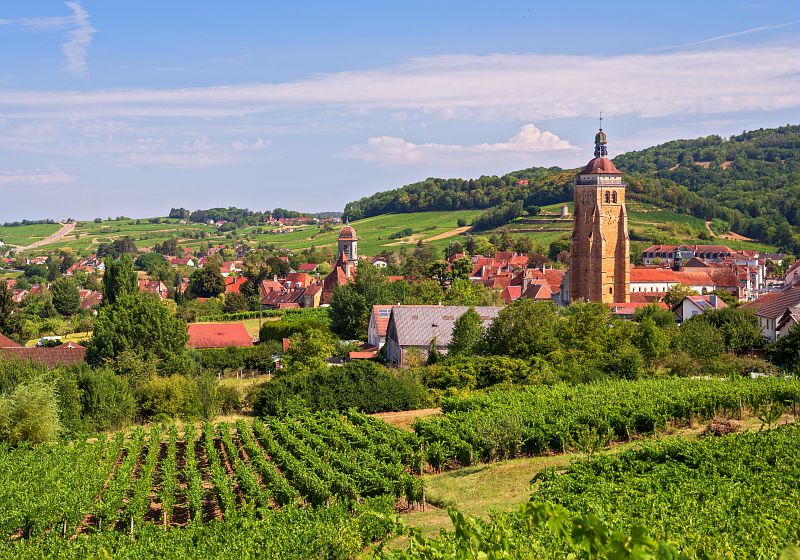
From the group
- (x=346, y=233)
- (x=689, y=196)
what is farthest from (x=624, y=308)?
(x=689, y=196)

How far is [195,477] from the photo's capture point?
78.4 ft

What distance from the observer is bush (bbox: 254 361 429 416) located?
37.0 meters

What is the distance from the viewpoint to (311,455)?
2631cm

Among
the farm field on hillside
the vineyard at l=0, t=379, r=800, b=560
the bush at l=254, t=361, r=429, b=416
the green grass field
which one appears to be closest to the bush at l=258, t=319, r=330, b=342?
the bush at l=254, t=361, r=429, b=416

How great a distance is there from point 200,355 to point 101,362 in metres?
7.75

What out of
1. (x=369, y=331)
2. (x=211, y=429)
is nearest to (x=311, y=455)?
Answer: (x=211, y=429)

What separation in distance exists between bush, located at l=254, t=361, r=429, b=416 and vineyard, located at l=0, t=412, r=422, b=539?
5.23 meters

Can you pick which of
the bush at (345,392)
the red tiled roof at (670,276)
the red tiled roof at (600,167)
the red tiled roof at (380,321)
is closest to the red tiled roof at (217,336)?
the red tiled roof at (380,321)

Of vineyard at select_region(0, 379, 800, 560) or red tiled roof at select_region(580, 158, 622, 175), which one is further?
red tiled roof at select_region(580, 158, 622, 175)

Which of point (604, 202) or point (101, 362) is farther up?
point (604, 202)

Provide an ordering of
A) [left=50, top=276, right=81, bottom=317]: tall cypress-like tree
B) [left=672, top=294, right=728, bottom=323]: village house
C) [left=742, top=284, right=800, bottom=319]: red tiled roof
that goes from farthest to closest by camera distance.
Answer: [left=50, top=276, right=81, bottom=317]: tall cypress-like tree, [left=672, top=294, right=728, bottom=323]: village house, [left=742, top=284, right=800, bottom=319]: red tiled roof

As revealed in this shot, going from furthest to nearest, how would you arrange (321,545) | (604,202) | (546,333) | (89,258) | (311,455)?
(89,258)
(604,202)
(546,333)
(311,455)
(321,545)

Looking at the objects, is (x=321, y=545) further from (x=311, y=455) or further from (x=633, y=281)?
(x=633, y=281)

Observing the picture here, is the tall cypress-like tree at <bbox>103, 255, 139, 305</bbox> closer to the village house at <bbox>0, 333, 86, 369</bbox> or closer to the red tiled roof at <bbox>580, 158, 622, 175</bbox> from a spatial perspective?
the village house at <bbox>0, 333, 86, 369</bbox>
